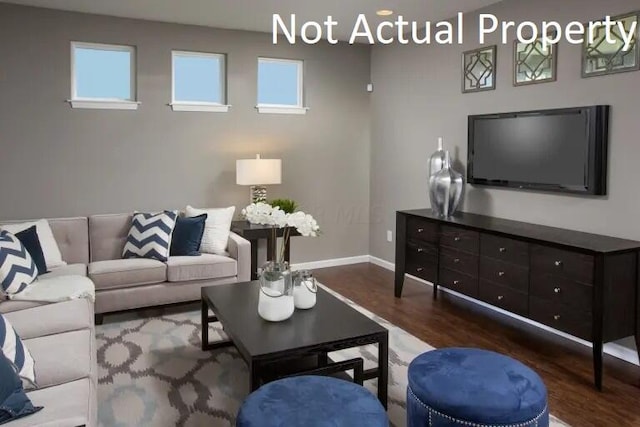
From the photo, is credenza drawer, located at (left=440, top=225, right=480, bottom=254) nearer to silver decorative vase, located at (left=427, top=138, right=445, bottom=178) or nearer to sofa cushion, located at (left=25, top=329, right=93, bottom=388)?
silver decorative vase, located at (left=427, top=138, right=445, bottom=178)

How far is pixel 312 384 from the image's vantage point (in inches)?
81.7

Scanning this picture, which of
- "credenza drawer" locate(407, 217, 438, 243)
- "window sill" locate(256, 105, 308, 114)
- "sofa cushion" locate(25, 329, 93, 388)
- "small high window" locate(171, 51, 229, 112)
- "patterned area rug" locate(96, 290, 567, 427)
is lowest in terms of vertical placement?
"patterned area rug" locate(96, 290, 567, 427)

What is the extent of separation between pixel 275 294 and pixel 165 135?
2.91 m

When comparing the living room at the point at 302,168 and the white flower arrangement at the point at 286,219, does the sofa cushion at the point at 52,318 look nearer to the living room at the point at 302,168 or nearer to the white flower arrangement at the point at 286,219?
the living room at the point at 302,168

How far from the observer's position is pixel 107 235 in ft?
14.6

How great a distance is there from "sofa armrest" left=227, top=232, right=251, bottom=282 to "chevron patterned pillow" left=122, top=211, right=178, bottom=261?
54 cm

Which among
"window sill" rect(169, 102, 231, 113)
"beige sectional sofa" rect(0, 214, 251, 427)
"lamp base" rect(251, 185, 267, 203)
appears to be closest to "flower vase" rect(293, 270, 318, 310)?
"beige sectional sofa" rect(0, 214, 251, 427)

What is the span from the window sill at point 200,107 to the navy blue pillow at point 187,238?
1.30m

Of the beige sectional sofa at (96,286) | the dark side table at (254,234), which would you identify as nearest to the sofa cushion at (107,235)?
the beige sectional sofa at (96,286)

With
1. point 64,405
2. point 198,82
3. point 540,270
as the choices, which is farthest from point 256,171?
point 64,405

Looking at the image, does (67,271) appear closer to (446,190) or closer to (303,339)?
(303,339)

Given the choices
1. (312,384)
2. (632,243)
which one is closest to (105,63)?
(312,384)

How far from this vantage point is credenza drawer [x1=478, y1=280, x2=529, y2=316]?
3557 mm

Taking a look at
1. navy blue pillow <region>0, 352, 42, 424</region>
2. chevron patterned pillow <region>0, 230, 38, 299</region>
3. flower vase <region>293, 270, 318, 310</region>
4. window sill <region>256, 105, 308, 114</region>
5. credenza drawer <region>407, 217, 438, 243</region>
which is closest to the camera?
navy blue pillow <region>0, 352, 42, 424</region>
